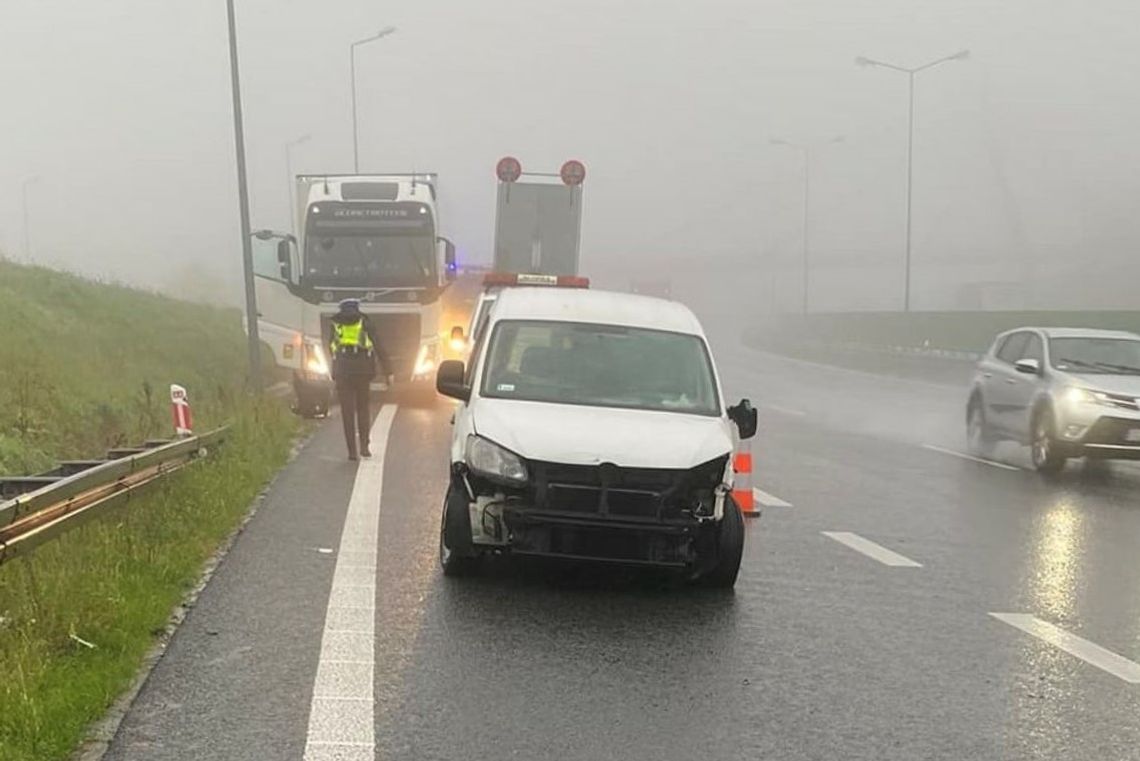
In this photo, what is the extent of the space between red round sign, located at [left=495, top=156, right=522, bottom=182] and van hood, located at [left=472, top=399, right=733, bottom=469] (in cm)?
1453

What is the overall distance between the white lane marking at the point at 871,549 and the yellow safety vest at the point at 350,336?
5.83 meters

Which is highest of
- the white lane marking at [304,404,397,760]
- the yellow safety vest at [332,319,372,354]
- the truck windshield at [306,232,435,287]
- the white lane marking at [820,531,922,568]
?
the truck windshield at [306,232,435,287]

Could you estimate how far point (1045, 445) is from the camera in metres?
14.3

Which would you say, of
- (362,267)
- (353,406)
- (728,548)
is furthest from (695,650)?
(362,267)

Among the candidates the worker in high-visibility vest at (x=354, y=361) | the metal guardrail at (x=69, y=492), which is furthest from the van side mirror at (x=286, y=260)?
the metal guardrail at (x=69, y=492)

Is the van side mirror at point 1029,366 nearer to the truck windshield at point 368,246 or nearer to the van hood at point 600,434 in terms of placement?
the van hood at point 600,434

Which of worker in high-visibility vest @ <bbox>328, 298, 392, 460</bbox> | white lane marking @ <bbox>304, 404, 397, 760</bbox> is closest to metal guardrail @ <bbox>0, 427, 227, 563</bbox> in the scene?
white lane marking @ <bbox>304, 404, 397, 760</bbox>

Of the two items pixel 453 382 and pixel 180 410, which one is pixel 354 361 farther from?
pixel 453 382

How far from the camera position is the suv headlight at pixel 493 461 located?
7.09m

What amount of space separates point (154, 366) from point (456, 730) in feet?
65.0

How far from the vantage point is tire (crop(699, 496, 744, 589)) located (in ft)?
24.3

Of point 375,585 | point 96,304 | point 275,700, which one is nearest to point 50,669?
point 275,700

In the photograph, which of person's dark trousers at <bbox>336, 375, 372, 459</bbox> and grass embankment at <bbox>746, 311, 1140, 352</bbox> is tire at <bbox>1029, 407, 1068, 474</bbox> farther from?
grass embankment at <bbox>746, 311, 1140, 352</bbox>

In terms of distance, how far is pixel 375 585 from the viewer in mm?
7496
